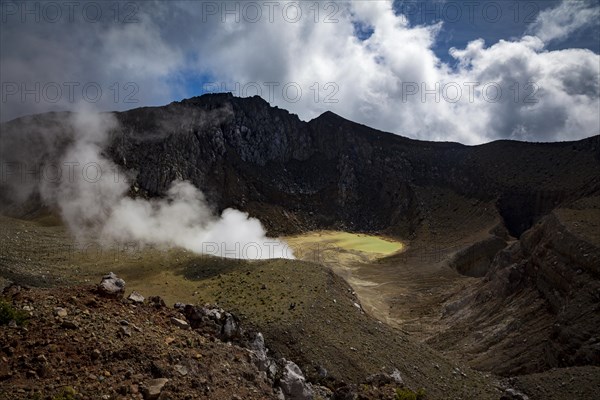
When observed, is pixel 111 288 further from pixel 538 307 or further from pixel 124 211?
pixel 124 211

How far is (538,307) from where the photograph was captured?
2908 centimetres

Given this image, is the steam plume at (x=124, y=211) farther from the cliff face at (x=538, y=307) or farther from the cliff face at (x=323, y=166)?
the cliff face at (x=538, y=307)

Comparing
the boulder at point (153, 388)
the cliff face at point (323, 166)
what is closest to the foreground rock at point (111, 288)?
the boulder at point (153, 388)

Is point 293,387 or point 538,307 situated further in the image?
point 538,307

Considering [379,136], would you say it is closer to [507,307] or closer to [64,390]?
[507,307]

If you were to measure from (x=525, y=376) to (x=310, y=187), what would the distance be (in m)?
66.4

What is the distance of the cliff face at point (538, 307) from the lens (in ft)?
77.7

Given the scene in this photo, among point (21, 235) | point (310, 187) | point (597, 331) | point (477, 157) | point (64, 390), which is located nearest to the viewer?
point (64, 390)

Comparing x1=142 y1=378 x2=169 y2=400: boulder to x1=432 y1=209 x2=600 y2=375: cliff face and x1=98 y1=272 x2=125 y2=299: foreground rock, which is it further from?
x1=432 y1=209 x2=600 y2=375: cliff face

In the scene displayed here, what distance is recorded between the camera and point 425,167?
8406cm

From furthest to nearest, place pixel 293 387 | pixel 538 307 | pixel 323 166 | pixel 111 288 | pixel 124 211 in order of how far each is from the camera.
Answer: pixel 323 166, pixel 124 211, pixel 538 307, pixel 293 387, pixel 111 288

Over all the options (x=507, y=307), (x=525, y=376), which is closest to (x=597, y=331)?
(x=525, y=376)

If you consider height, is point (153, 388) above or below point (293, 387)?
above

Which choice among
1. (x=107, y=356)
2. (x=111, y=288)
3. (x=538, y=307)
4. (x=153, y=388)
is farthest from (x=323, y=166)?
(x=153, y=388)
